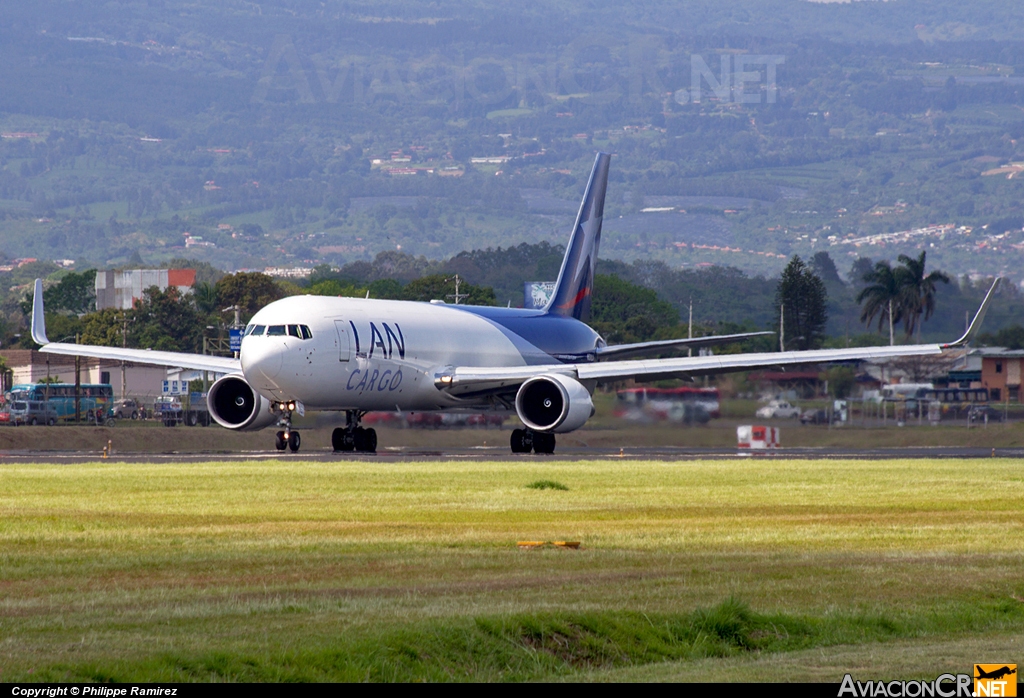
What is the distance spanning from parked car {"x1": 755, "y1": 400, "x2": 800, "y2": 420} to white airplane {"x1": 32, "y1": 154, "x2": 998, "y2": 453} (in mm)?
1996

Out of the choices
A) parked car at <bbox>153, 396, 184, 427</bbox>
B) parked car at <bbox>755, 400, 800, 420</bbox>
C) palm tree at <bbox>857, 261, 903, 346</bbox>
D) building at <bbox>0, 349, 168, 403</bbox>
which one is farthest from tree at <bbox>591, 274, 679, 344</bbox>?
parked car at <bbox>755, 400, 800, 420</bbox>

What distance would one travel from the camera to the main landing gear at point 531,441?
43.1 m

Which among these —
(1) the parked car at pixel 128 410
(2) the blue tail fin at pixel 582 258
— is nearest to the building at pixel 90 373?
(1) the parked car at pixel 128 410

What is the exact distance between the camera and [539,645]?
430 inches

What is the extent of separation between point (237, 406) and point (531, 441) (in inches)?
341

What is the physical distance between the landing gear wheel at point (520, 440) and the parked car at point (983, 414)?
19156 millimetres

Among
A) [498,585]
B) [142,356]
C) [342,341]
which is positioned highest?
[342,341]

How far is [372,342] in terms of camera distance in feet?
133

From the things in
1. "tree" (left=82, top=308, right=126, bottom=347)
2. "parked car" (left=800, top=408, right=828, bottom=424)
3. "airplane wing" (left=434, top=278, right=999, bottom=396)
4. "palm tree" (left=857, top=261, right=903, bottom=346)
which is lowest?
"parked car" (left=800, top=408, right=828, bottom=424)

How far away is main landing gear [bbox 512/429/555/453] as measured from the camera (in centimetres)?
4309

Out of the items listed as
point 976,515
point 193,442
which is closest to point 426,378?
point 193,442

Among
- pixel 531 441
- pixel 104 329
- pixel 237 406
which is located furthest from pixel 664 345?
pixel 104 329

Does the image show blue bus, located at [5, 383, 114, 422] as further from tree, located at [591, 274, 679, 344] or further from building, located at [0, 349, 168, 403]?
tree, located at [591, 274, 679, 344]

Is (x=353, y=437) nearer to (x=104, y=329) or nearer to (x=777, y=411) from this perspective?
(x=777, y=411)
